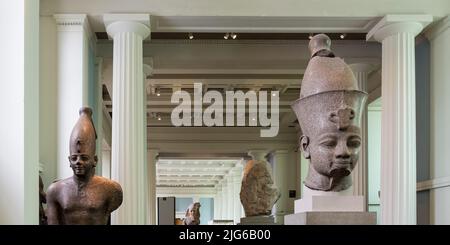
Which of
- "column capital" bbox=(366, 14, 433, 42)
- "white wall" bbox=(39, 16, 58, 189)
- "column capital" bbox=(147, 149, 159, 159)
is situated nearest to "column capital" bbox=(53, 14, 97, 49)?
"white wall" bbox=(39, 16, 58, 189)

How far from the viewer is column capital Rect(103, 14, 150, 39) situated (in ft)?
35.0

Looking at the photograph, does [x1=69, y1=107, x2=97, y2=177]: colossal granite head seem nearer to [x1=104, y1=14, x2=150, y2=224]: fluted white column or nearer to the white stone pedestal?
the white stone pedestal

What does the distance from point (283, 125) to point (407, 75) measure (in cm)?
1319

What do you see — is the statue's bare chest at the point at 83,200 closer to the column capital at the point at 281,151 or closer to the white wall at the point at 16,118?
the white wall at the point at 16,118

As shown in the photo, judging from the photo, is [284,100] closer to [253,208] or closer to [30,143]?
[253,208]

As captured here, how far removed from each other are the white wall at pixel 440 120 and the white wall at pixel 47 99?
6709 millimetres

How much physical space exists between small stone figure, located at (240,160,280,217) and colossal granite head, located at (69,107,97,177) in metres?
8.06

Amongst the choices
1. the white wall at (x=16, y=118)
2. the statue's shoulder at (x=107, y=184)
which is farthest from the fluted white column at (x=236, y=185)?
the white wall at (x=16, y=118)

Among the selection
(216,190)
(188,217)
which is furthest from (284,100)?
(216,190)

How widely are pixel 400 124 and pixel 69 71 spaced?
5.74 m

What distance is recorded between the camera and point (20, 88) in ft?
13.0

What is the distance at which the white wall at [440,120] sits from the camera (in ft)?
35.1

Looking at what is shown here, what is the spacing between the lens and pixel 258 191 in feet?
43.9

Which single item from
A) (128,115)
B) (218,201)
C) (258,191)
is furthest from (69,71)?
(218,201)
